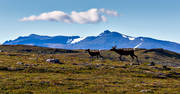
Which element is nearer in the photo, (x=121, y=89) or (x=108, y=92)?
(x=108, y=92)

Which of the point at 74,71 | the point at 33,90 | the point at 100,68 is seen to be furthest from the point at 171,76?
the point at 33,90

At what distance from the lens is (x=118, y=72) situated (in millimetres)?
49250

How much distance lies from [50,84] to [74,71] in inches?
572

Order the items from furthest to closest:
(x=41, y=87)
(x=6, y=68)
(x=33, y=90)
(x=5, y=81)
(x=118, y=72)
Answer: (x=118, y=72) < (x=6, y=68) < (x=5, y=81) < (x=41, y=87) < (x=33, y=90)

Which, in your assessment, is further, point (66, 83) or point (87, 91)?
point (66, 83)

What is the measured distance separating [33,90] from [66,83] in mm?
6084

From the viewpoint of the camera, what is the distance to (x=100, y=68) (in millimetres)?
52031

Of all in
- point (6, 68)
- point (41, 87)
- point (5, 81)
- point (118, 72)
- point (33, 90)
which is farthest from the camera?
point (118, 72)

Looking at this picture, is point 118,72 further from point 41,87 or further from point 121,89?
point 41,87

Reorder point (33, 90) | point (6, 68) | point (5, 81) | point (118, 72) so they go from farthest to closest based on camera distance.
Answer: point (118, 72) < point (6, 68) < point (5, 81) < point (33, 90)

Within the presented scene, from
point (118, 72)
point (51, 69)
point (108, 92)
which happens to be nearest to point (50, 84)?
point (108, 92)

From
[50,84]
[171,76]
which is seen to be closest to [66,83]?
[50,84]

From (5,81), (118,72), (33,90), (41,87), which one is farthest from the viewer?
(118,72)

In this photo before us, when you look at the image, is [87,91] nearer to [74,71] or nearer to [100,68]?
[74,71]
